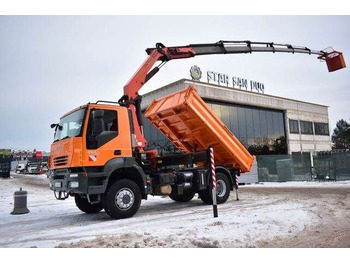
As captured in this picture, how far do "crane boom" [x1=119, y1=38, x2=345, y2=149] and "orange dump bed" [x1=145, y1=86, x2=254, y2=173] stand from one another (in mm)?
1038

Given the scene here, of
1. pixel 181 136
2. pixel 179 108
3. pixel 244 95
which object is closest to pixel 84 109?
pixel 179 108

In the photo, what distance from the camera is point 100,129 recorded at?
7.86 m

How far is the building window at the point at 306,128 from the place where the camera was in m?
39.2

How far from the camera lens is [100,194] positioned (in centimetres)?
798

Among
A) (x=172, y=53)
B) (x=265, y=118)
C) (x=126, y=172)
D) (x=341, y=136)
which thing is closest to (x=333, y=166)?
(x=172, y=53)

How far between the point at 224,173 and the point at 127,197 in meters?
3.84

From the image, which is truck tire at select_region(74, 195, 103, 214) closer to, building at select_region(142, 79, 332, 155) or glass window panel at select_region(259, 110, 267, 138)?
building at select_region(142, 79, 332, 155)

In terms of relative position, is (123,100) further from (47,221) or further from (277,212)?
(277,212)

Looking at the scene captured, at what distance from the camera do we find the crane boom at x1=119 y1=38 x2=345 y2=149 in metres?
9.56

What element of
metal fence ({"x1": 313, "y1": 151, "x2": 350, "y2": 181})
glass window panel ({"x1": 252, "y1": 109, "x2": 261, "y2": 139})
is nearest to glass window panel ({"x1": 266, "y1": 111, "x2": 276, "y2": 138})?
glass window panel ({"x1": 252, "y1": 109, "x2": 261, "y2": 139})

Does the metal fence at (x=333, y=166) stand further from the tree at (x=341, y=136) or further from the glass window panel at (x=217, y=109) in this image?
the tree at (x=341, y=136)

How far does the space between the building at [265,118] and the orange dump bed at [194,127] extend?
615 inches

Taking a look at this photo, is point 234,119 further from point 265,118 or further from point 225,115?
point 265,118

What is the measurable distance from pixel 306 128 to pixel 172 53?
3328cm
